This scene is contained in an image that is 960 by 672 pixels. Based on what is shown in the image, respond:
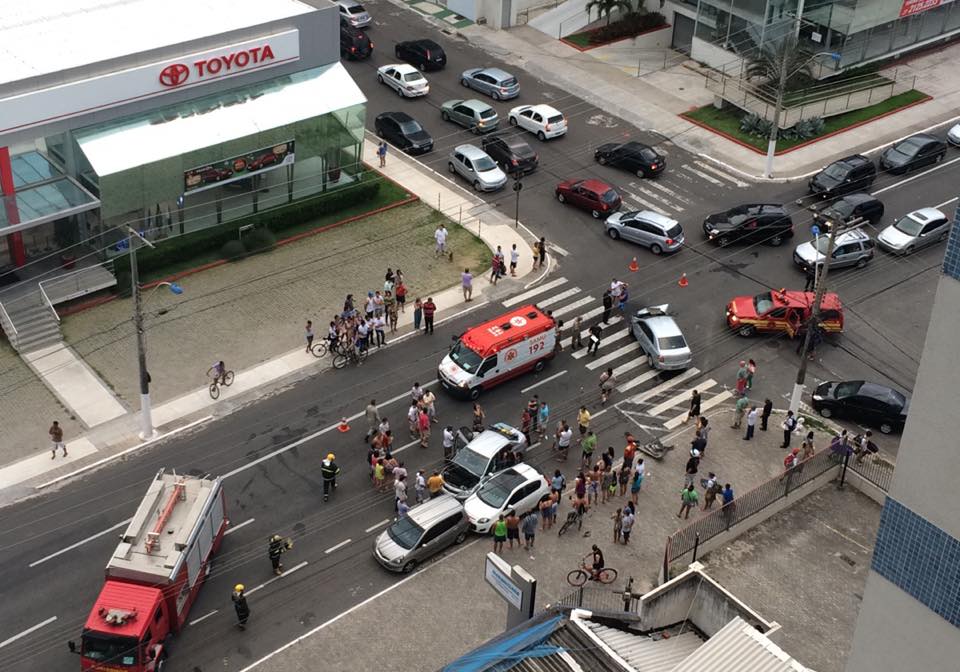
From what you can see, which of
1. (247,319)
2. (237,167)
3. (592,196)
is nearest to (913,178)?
(592,196)

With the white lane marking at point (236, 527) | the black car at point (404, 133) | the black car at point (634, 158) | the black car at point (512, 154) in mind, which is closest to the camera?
the white lane marking at point (236, 527)

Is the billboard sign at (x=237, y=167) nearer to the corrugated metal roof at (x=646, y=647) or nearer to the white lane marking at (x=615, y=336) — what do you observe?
the white lane marking at (x=615, y=336)

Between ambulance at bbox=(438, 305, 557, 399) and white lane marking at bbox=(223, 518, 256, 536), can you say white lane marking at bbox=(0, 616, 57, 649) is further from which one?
ambulance at bbox=(438, 305, 557, 399)

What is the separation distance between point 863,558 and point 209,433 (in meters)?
20.6

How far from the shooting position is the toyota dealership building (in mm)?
44562

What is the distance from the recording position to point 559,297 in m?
47.1

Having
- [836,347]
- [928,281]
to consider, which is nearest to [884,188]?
[928,281]

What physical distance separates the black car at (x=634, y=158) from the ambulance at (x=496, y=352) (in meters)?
14.8

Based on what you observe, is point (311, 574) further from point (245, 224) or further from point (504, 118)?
point (504, 118)

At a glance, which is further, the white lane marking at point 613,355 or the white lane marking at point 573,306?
the white lane marking at point 573,306

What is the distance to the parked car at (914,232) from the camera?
49656mm

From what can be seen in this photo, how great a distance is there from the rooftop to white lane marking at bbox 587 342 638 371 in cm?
1952

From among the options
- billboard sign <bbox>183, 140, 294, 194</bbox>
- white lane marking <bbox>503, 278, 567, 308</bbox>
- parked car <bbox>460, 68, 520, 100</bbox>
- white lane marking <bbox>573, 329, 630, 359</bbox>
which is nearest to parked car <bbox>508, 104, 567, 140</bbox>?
parked car <bbox>460, 68, 520, 100</bbox>

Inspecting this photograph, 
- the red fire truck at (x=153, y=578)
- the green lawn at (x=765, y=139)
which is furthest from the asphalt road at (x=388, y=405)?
the green lawn at (x=765, y=139)
